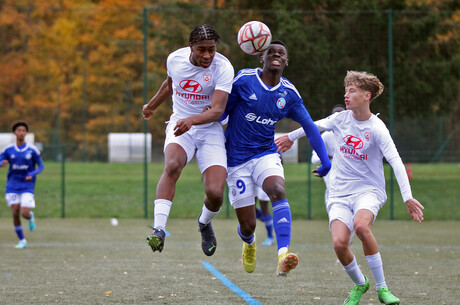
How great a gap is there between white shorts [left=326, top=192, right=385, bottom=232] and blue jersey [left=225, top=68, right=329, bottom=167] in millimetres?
811

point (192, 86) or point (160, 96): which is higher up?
point (192, 86)

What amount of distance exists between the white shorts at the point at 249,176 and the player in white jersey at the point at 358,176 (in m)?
0.62

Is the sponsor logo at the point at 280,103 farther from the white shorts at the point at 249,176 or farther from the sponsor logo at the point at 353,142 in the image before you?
the sponsor logo at the point at 353,142

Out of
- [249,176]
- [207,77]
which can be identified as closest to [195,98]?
[207,77]

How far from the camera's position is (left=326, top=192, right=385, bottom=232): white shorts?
7188mm

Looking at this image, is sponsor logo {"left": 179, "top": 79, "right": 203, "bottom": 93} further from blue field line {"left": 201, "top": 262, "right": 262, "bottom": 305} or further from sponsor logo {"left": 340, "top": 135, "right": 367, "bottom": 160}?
blue field line {"left": 201, "top": 262, "right": 262, "bottom": 305}

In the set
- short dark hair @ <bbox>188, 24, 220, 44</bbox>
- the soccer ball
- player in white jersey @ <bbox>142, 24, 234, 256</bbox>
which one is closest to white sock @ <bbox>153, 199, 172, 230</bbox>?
player in white jersey @ <bbox>142, 24, 234, 256</bbox>

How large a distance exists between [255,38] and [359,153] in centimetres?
149

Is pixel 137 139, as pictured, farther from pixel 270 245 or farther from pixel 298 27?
pixel 270 245

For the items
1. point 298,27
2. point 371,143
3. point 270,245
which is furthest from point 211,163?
point 298,27

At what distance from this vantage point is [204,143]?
757 centimetres

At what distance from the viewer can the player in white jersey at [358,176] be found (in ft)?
23.4

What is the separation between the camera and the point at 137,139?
3703 cm

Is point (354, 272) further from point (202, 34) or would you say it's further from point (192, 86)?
point (202, 34)
